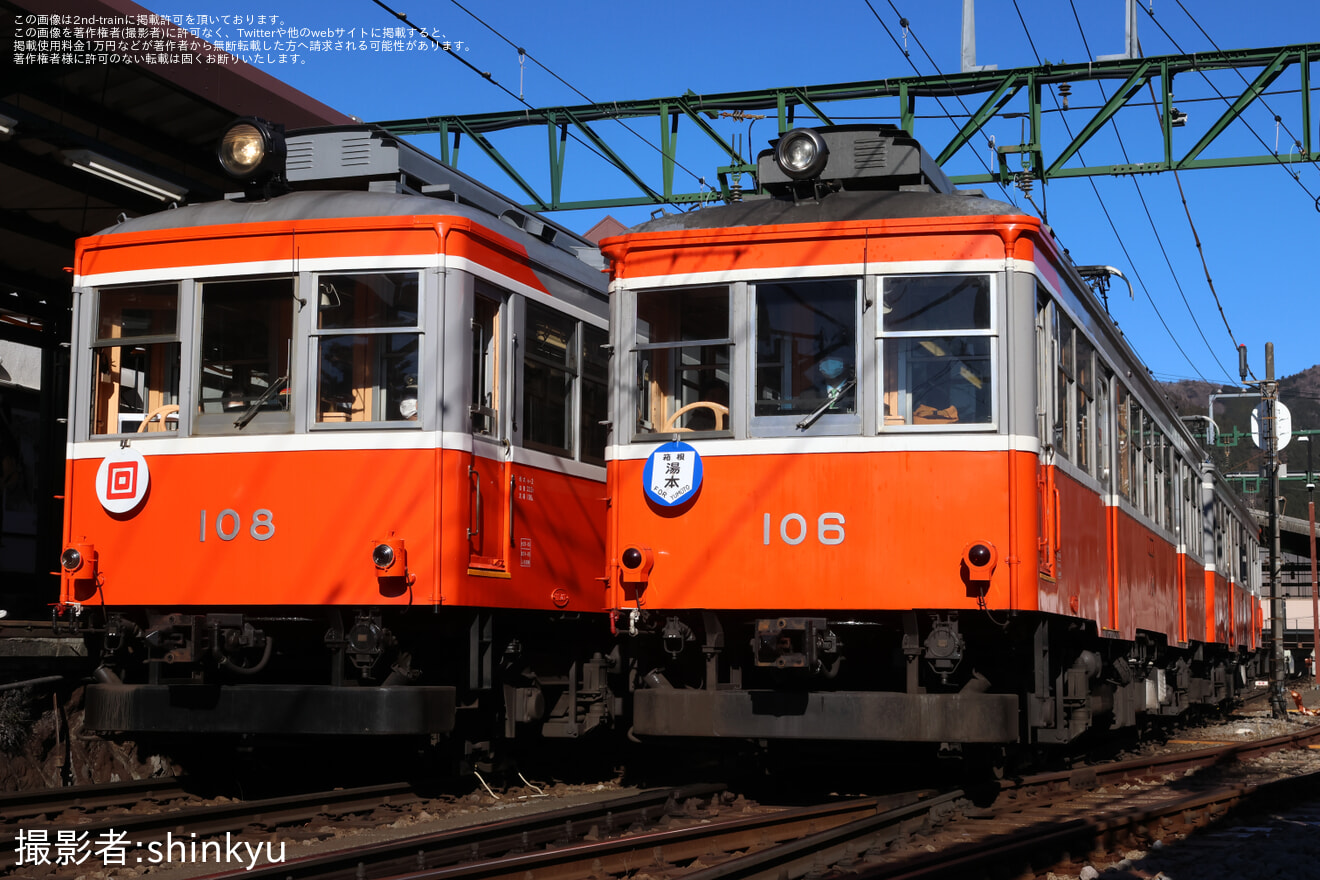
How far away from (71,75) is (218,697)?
6621 millimetres

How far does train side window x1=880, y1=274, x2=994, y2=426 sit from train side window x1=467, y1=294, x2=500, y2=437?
2.49m

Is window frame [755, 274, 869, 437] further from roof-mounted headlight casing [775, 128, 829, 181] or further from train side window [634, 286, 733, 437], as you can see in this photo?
roof-mounted headlight casing [775, 128, 829, 181]

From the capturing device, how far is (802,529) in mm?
8203

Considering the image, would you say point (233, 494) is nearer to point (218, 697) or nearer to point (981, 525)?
point (218, 697)

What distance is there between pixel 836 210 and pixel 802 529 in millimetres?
1859

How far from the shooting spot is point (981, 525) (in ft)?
25.9

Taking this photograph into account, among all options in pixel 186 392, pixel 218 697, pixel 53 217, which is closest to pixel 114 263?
pixel 186 392

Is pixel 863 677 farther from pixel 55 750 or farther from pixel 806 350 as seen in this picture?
pixel 55 750

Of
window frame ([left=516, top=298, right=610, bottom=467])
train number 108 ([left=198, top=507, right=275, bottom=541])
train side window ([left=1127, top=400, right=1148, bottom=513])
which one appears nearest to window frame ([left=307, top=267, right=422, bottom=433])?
train number 108 ([left=198, top=507, right=275, bottom=541])

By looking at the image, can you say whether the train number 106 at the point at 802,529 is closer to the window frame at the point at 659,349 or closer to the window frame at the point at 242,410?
the window frame at the point at 659,349

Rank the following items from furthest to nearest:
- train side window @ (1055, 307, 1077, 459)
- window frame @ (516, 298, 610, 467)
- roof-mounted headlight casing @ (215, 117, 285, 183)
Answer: window frame @ (516, 298, 610, 467), roof-mounted headlight casing @ (215, 117, 285, 183), train side window @ (1055, 307, 1077, 459)

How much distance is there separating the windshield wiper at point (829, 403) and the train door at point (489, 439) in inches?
78.2

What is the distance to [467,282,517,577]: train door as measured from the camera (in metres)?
8.87

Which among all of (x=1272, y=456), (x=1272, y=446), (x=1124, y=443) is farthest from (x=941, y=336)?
(x=1272, y=456)
